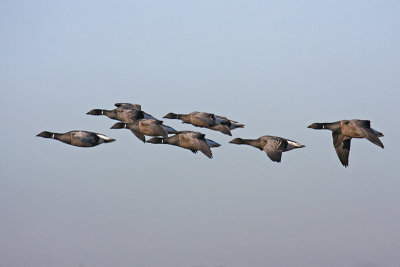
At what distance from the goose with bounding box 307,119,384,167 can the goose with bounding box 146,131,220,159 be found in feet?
27.7

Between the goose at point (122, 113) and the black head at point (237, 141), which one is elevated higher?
the goose at point (122, 113)

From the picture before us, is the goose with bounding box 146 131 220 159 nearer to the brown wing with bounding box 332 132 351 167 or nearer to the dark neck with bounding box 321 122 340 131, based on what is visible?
the dark neck with bounding box 321 122 340 131

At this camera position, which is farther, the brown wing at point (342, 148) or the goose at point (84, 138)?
the brown wing at point (342, 148)

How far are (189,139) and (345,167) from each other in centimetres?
1147

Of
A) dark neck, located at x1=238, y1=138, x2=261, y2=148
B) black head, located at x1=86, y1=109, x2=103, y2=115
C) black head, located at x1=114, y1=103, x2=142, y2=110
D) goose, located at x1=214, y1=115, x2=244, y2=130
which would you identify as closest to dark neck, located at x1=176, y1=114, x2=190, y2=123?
goose, located at x1=214, y1=115, x2=244, y2=130

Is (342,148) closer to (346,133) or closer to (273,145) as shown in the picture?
(346,133)

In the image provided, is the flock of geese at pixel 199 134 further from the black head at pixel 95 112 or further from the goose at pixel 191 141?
the black head at pixel 95 112

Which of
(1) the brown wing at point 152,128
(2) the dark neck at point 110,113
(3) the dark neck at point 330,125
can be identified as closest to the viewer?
(1) the brown wing at point 152,128

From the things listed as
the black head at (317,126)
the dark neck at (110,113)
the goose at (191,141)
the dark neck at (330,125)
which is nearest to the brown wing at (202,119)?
the goose at (191,141)

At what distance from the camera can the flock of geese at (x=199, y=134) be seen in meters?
66.6

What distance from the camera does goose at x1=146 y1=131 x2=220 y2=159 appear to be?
66.4m

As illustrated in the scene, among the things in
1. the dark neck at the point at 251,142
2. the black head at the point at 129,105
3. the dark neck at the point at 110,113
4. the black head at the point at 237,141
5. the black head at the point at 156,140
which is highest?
the black head at the point at 129,105

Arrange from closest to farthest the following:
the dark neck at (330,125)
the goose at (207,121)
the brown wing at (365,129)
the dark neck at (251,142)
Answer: the brown wing at (365,129) < the dark neck at (330,125) < the dark neck at (251,142) < the goose at (207,121)

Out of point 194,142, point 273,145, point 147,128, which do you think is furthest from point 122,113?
point 273,145
